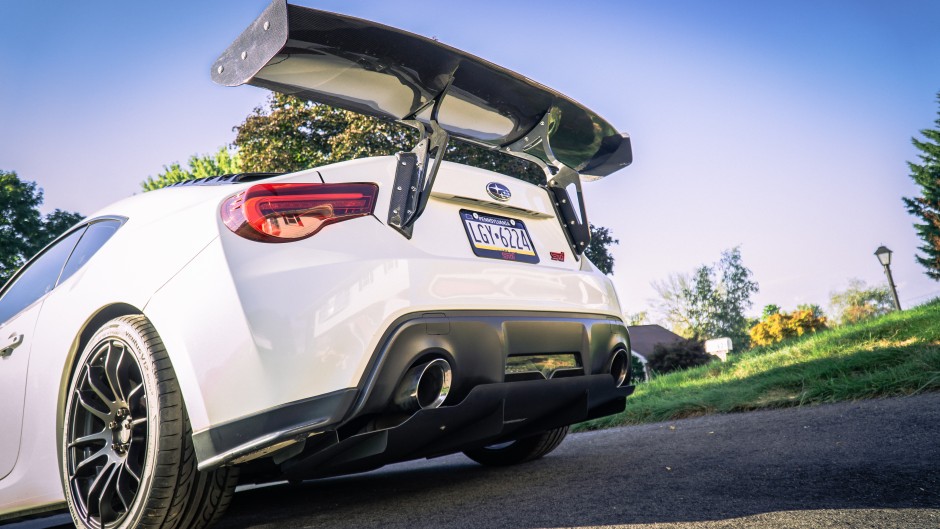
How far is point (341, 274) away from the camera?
2359 millimetres

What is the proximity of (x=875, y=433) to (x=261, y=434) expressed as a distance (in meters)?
3.19

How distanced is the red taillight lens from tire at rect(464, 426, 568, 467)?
2.06 m

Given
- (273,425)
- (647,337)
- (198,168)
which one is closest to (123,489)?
(273,425)

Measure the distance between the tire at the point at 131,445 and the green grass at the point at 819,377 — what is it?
180 inches

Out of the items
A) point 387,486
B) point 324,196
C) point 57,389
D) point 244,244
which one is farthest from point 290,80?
point 387,486

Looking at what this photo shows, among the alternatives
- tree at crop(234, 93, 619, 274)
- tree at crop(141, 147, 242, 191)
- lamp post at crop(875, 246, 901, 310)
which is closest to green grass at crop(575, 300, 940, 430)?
tree at crop(234, 93, 619, 274)

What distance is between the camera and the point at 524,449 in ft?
13.5

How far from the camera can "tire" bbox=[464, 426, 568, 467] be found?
13.4ft

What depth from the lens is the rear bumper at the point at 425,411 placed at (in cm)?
226

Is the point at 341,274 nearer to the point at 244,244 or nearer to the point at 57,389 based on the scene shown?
the point at 244,244

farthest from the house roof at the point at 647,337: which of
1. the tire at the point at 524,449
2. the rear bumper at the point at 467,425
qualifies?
the rear bumper at the point at 467,425

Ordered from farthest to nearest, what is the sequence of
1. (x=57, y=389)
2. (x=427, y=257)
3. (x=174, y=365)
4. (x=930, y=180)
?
(x=930, y=180)
(x=57, y=389)
(x=427, y=257)
(x=174, y=365)

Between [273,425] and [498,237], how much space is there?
1.21 m

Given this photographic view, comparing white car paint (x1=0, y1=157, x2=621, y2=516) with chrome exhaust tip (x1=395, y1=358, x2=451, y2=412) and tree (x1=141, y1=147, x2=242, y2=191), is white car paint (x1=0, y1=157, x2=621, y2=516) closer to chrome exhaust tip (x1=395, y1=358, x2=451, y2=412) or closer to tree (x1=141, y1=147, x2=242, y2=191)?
chrome exhaust tip (x1=395, y1=358, x2=451, y2=412)
